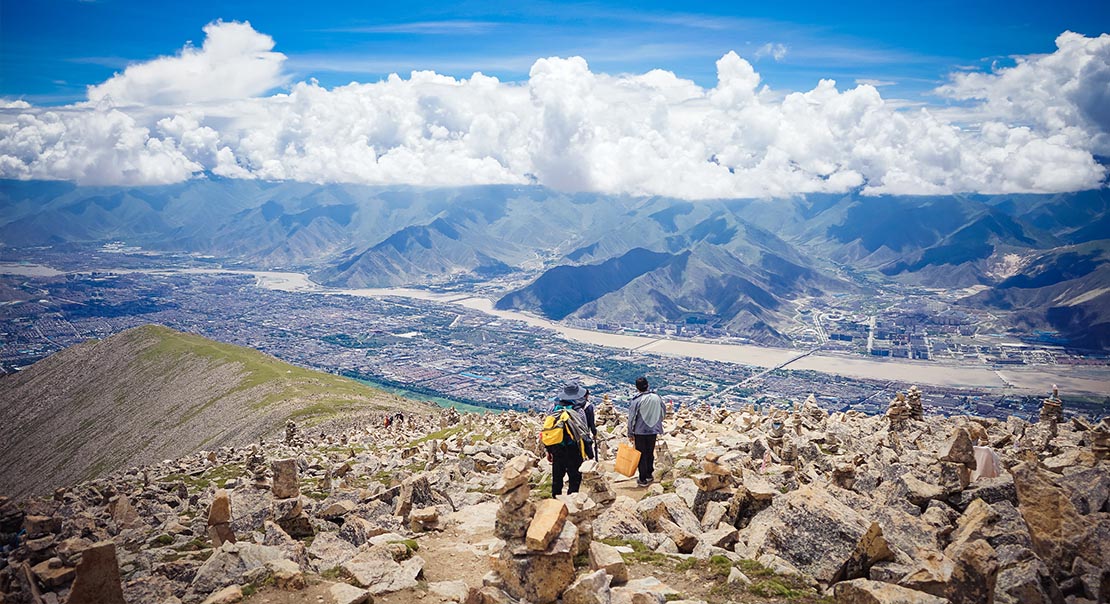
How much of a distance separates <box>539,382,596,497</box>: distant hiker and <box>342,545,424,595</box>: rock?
450 cm

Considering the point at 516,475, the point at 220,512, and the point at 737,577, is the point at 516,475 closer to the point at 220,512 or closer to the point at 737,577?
the point at 737,577

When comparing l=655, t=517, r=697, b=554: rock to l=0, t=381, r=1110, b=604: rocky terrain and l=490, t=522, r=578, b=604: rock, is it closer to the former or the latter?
l=0, t=381, r=1110, b=604: rocky terrain

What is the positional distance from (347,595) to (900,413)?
24790mm

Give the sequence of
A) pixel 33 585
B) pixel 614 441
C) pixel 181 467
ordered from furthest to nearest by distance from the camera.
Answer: pixel 181 467, pixel 614 441, pixel 33 585

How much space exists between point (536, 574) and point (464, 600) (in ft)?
4.79

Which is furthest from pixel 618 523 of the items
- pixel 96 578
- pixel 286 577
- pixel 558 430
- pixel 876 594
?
pixel 96 578

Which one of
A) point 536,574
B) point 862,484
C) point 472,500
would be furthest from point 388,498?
point 862,484

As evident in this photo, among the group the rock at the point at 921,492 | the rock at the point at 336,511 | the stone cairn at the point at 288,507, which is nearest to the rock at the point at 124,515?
the stone cairn at the point at 288,507

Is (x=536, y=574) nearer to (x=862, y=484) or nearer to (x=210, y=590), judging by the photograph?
(x=210, y=590)

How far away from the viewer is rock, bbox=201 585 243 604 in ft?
34.0

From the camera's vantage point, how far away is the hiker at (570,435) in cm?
1498

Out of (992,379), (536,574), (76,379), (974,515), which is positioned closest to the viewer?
(536,574)

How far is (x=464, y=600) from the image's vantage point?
405 inches

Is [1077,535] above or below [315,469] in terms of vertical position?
above
